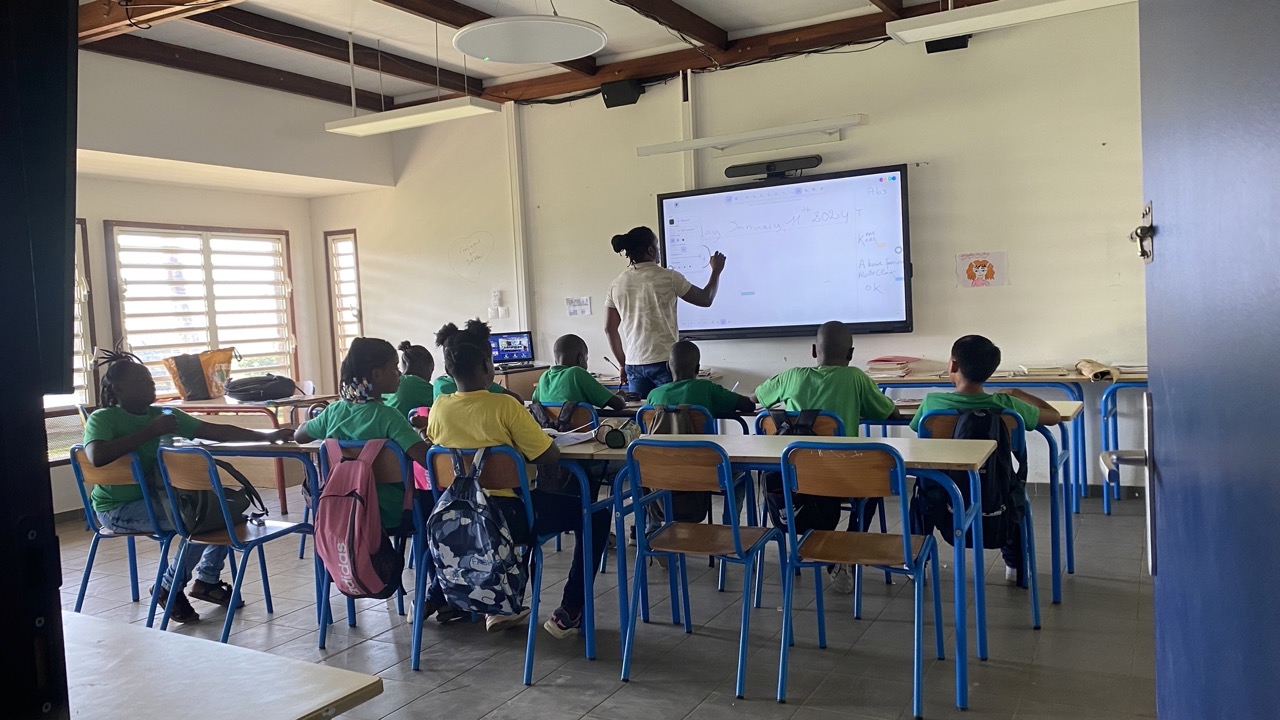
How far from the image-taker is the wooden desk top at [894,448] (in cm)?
259

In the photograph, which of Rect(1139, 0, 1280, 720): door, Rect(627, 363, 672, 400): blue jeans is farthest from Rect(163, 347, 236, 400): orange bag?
Rect(1139, 0, 1280, 720): door

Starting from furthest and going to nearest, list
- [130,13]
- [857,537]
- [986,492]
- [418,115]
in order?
1. [418,115]
2. [130,13]
3. [986,492]
4. [857,537]

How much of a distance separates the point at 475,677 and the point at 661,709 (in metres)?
0.67

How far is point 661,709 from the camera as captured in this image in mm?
2662

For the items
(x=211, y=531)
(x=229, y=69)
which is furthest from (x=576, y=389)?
(x=229, y=69)

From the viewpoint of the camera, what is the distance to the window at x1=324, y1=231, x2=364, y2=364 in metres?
7.87

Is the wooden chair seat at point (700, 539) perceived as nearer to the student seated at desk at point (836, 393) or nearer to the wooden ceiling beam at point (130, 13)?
the student seated at desk at point (836, 393)

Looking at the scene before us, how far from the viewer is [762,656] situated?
118 inches

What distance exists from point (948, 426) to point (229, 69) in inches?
210

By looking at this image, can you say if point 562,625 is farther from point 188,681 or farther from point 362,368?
point 188,681

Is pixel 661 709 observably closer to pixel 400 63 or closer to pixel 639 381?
pixel 639 381

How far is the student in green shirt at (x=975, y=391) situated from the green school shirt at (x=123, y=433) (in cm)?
279

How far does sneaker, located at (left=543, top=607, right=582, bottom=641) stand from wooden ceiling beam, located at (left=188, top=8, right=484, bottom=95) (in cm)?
406

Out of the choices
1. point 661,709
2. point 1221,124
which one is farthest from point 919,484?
point 1221,124
